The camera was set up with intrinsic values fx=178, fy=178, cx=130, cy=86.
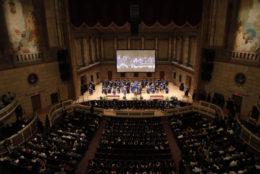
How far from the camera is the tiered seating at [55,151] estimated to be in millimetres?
9938

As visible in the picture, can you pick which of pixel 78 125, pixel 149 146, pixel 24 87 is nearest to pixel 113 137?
pixel 149 146

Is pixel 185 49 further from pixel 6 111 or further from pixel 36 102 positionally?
pixel 6 111

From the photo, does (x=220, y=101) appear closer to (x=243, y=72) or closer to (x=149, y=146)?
(x=243, y=72)

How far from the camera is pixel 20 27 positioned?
16.8 metres

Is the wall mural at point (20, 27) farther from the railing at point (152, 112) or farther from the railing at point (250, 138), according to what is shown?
the railing at point (250, 138)

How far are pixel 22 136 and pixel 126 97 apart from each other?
491 inches

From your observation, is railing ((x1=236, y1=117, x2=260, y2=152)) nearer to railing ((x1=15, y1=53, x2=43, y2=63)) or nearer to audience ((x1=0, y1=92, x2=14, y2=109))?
audience ((x1=0, y1=92, x2=14, y2=109))

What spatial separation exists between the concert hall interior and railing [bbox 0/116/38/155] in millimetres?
77

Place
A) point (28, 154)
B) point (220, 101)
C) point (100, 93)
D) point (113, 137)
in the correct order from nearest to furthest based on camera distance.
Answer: point (28, 154) < point (113, 137) < point (220, 101) < point (100, 93)

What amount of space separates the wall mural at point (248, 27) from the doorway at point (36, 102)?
21433 millimetres

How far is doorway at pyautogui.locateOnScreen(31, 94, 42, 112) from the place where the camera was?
18922 mm

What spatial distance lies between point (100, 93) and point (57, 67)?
6583 mm

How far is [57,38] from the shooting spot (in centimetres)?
2016

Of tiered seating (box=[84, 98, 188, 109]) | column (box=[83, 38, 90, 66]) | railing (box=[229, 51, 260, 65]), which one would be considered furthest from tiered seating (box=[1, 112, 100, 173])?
railing (box=[229, 51, 260, 65])
